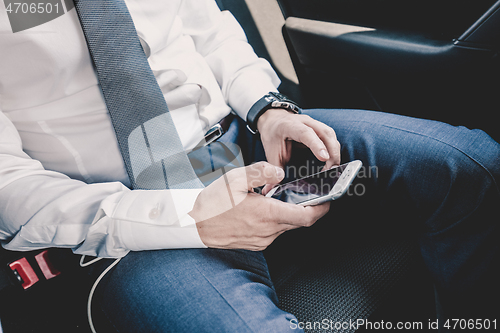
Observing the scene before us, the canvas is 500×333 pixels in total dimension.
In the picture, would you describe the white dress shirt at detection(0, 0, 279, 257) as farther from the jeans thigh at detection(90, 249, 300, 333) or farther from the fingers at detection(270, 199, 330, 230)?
the fingers at detection(270, 199, 330, 230)

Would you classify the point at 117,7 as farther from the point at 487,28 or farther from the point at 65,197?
the point at 487,28

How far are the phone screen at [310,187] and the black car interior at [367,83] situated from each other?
12 cm

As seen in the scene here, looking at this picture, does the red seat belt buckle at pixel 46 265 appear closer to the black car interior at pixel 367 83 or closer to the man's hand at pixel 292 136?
the black car interior at pixel 367 83

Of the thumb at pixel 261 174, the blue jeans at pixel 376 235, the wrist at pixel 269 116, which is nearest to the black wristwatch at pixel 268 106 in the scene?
the wrist at pixel 269 116

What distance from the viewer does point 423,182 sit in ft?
2.07

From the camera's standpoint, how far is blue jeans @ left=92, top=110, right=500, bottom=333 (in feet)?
1.68

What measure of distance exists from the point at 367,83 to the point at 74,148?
82 centimetres

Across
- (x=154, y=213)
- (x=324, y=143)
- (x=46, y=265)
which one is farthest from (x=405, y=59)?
(x=46, y=265)

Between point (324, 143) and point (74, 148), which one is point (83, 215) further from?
point (324, 143)

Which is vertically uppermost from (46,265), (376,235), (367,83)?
(367,83)

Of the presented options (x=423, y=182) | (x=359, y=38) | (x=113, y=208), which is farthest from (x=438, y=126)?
(x=113, y=208)

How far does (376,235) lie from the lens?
0.65m

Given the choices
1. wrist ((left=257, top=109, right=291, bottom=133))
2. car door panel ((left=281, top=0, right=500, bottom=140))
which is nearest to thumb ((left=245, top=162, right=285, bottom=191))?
wrist ((left=257, top=109, right=291, bottom=133))

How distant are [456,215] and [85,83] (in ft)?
2.47
